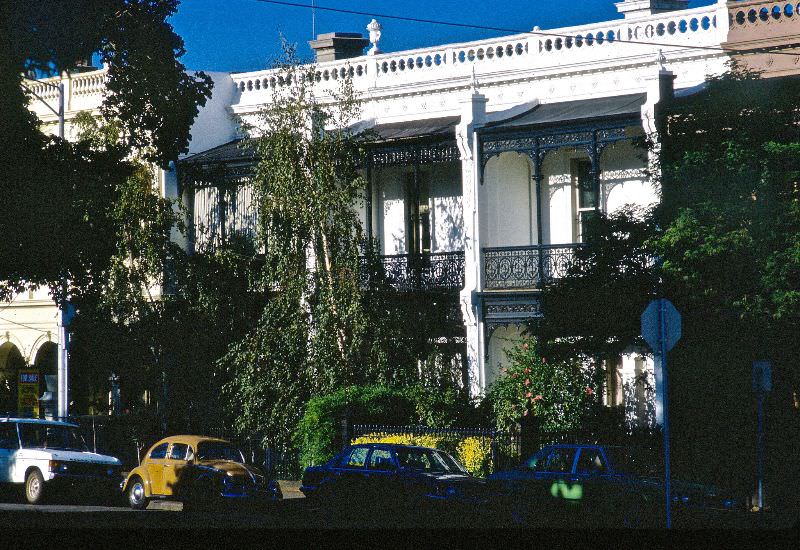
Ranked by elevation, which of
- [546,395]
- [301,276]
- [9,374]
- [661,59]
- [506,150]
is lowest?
[546,395]

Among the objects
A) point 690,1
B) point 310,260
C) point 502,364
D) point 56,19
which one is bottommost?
point 502,364

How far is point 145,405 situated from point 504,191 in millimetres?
10495

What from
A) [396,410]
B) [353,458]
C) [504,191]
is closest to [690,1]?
[504,191]

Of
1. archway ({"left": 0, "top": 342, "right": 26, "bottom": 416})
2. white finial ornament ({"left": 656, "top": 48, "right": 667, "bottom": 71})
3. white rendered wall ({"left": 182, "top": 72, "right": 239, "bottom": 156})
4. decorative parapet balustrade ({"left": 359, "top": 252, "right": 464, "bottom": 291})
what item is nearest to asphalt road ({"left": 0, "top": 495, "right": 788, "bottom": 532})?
decorative parapet balustrade ({"left": 359, "top": 252, "right": 464, "bottom": 291})

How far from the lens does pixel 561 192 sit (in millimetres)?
32875

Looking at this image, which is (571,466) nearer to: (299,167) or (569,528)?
(569,528)

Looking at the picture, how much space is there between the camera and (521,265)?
105ft

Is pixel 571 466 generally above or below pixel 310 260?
below

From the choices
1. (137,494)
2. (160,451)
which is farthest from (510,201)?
(137,494)

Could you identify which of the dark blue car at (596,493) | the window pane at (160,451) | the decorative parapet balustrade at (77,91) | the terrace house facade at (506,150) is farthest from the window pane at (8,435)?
the decorative parapet balustrade at (77,91)

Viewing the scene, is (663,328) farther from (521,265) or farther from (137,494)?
(521,265)

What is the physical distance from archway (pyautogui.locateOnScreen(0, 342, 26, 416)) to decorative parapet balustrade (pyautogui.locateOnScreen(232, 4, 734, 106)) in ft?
38.1

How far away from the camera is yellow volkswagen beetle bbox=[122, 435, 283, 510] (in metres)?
23.9

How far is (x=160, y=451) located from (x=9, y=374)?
19316 mm
